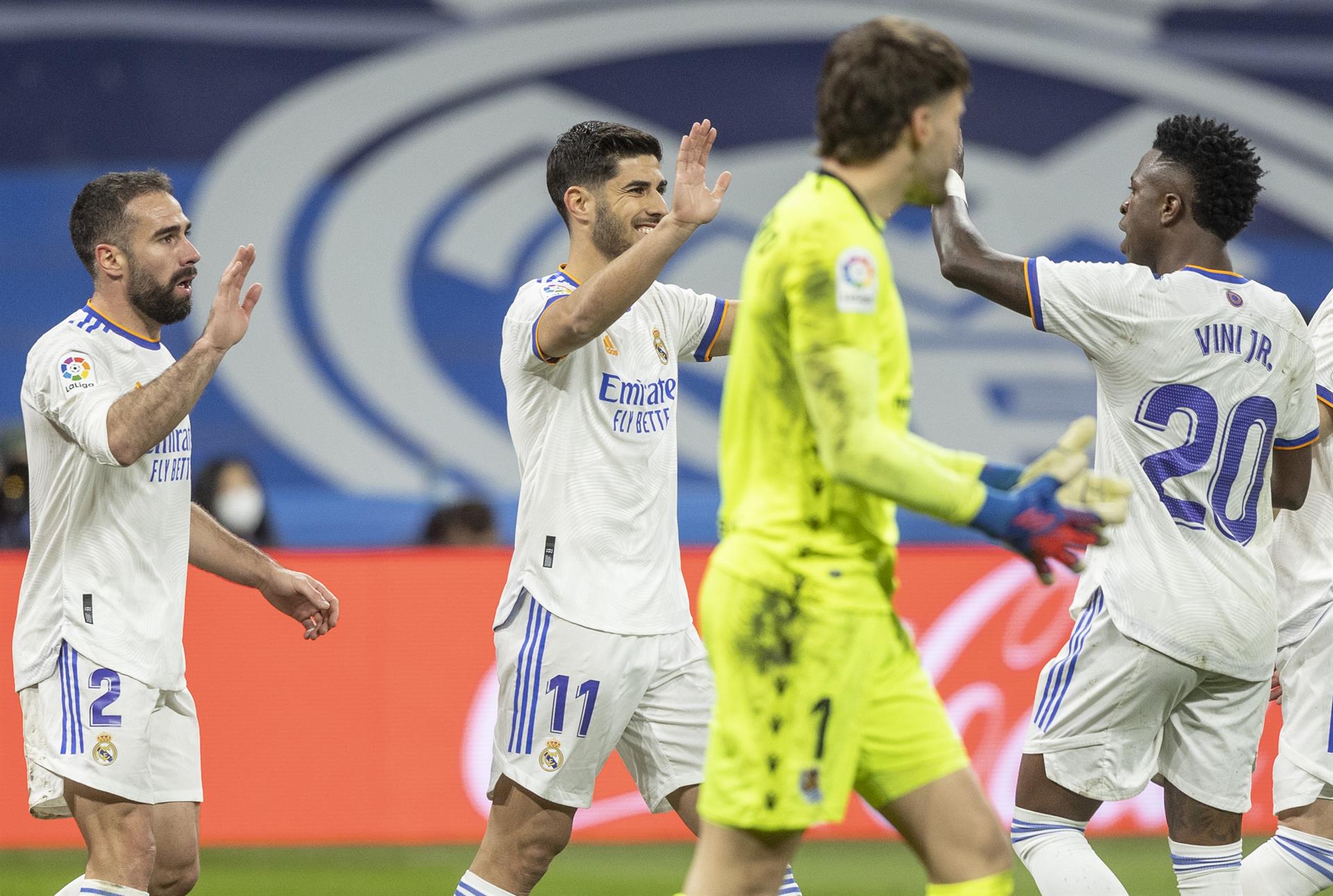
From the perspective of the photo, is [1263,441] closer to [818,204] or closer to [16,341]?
[818,204]

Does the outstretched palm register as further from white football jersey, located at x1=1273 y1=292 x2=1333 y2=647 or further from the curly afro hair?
white football jersey, located at x1=1273 y1=292 x2=1333 y2=647

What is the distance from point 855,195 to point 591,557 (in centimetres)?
159

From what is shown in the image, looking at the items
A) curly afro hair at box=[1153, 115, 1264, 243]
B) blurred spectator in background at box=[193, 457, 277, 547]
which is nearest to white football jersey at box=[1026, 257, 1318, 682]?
curly afro hair at box=[1153, 115, 1264, 243]

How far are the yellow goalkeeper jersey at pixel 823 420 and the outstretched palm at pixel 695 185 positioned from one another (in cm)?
91

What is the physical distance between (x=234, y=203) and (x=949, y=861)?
40.6ft

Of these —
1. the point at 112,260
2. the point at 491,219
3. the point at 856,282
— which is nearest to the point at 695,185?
the point at 856,282

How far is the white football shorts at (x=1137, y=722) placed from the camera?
165 inches

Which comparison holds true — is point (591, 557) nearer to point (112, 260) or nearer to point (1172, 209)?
point (112, 260)

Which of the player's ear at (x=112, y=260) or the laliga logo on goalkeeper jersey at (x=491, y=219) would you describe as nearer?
the player's ear at (x=112, y=260)

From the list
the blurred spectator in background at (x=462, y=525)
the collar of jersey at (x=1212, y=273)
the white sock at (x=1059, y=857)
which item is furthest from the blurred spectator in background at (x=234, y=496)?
the collar of jersey at (x=1212, y=273)

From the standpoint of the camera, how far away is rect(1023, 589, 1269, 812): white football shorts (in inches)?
165

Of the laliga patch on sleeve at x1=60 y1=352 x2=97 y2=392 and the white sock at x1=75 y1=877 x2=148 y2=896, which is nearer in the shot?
the white sock at x1=75 y1=877 x2=148 y2=896

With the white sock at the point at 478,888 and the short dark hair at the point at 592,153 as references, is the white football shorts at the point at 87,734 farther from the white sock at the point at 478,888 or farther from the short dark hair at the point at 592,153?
the short dark hair at the point at 592,153

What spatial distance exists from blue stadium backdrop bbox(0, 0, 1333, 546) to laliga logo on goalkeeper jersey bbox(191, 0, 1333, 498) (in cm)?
2
